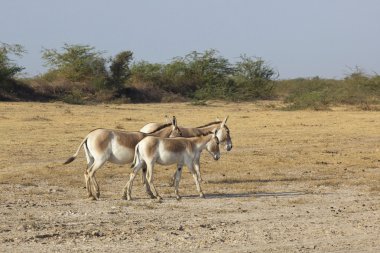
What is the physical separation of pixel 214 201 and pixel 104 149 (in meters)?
2.10

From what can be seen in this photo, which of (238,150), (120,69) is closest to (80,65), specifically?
(120,69)

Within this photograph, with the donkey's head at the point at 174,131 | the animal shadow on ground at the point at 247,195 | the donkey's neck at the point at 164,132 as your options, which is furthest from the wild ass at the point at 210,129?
the animal shadow on ground at the point at 247,195

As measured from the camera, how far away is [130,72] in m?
51.3

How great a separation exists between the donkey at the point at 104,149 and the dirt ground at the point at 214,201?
1.17 feet

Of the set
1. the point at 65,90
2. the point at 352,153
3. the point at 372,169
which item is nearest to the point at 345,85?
the point at 65,90

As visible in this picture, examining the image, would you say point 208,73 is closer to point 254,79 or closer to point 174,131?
point 254,79

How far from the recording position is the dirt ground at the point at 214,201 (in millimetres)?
9219

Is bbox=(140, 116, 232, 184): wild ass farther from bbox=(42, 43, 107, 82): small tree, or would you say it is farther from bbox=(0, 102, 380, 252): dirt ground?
bbox=(42, 43, 107, 82): small tree

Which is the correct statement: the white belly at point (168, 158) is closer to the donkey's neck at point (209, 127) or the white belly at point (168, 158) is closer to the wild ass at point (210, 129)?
the wild ass at point (210, 129)

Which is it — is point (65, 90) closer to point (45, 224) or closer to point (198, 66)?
point (198, 66)

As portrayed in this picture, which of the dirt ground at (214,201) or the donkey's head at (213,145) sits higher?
the donkey's head at (213,145)

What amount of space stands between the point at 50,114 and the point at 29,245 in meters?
25.1

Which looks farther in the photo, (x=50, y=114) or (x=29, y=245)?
(x=50, y=114)

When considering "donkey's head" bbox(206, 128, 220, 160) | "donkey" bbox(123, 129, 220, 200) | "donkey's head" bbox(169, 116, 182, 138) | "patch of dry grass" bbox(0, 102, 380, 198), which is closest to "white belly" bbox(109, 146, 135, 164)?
"donkey" bbox(123, 129, 220, 200)
